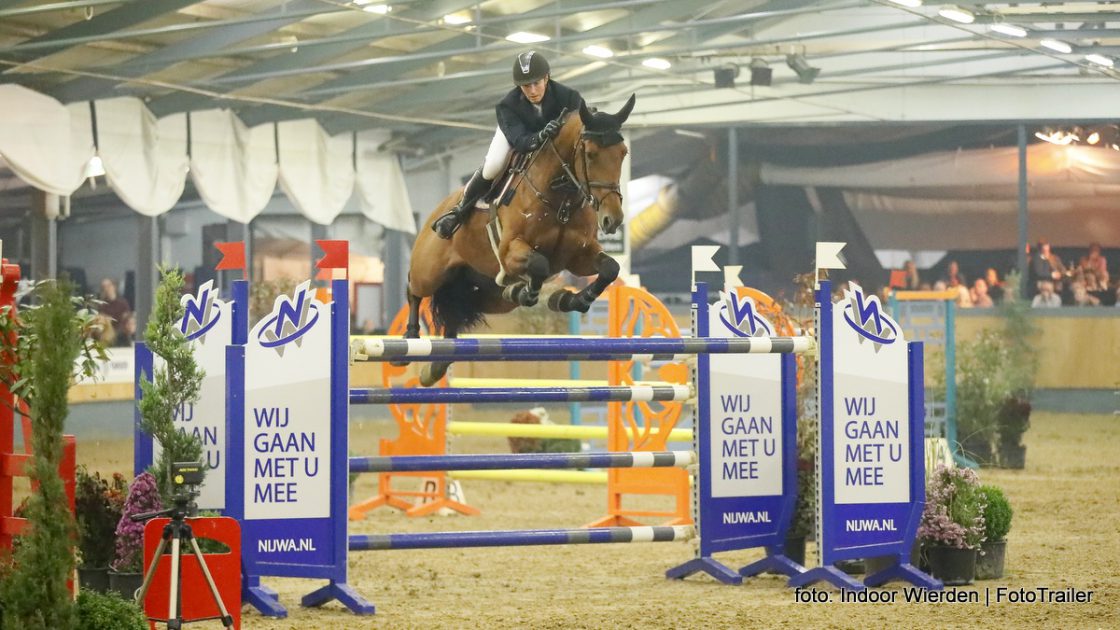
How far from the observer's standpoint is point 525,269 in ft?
15.2

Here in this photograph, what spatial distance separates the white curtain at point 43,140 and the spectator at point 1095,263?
10.4 meters

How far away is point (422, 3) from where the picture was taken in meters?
9.41

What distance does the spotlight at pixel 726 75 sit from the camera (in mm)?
12867

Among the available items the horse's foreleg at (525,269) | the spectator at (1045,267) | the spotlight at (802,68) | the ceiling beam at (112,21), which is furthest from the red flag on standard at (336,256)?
the spectator at (1045,267)

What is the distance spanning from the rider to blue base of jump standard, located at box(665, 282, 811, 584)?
88cm

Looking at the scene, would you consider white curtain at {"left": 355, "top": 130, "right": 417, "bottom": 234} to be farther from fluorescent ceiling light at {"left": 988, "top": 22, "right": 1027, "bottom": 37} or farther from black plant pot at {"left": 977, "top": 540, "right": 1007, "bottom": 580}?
black plant pot at {"left": 977, "top": 540, "right": 1007, "bottom": 580}

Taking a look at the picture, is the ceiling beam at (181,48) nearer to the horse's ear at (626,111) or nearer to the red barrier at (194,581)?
the horse's ear at (626,111)

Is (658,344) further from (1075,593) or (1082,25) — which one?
(1082,25)

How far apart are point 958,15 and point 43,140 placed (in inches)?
286

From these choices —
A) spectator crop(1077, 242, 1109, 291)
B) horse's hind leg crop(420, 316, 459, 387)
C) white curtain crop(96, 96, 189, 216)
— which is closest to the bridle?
horse's hind leg crop(420, 316, 459, 387)

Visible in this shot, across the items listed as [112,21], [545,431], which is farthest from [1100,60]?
[112,21]

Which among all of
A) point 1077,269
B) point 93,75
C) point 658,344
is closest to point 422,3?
point 93,75

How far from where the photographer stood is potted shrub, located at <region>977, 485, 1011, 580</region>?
4.93 metres

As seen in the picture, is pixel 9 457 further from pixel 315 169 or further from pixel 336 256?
pixel 315 169
